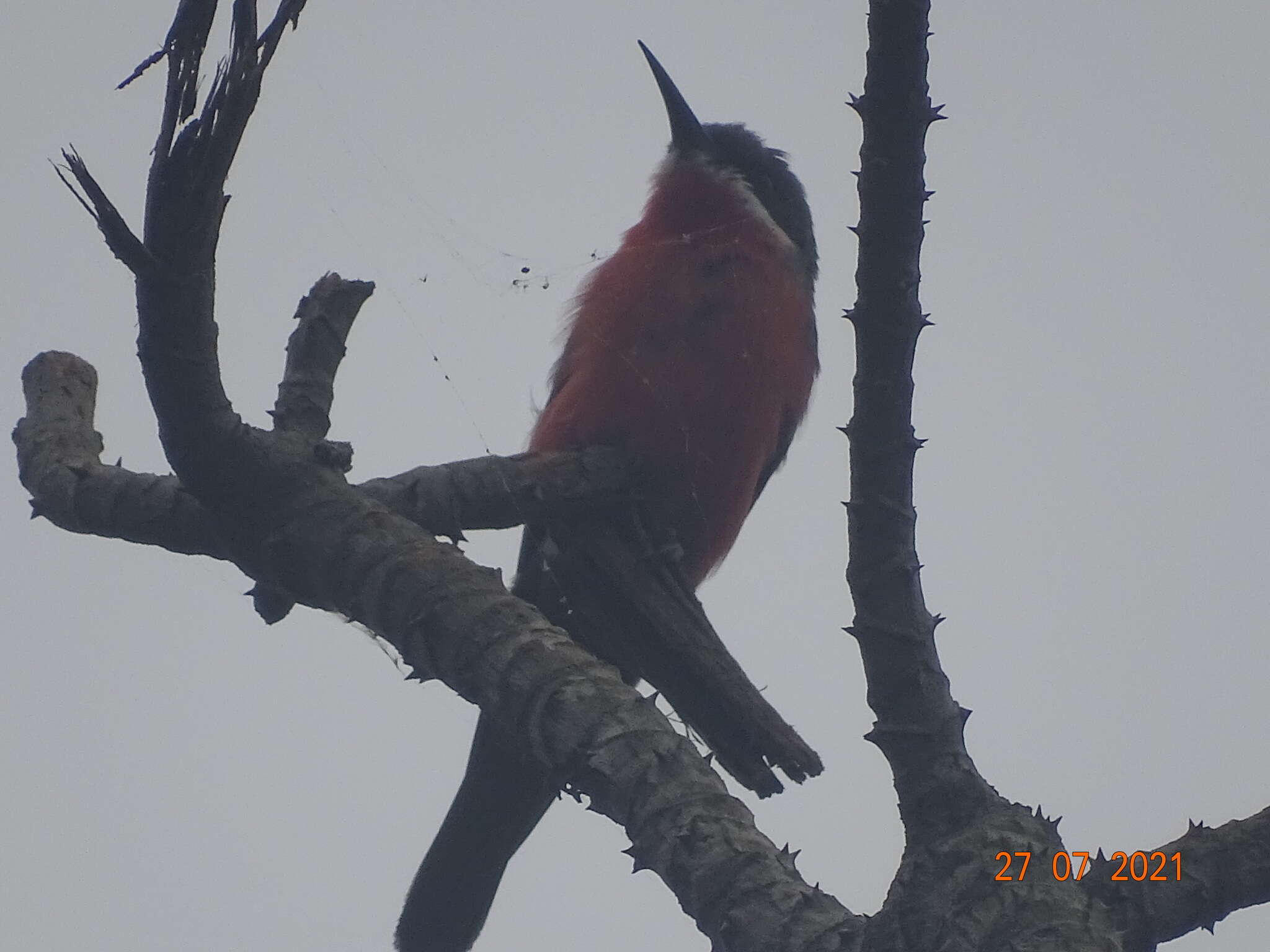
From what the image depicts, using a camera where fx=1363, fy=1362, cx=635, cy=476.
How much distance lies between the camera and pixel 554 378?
3877mm

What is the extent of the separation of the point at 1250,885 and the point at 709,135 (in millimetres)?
3210

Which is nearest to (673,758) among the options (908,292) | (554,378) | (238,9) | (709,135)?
(908,292)

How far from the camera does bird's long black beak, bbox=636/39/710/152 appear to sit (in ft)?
14.8

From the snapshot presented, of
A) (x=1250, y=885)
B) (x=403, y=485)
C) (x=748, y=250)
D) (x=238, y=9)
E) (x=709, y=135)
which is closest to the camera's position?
(x=238, y=9)

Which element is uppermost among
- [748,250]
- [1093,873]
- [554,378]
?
[748,250]

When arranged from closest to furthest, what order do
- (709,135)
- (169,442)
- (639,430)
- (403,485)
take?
1. (169,442)
2. (403,485)
3. (639,430)
4. (709,135)

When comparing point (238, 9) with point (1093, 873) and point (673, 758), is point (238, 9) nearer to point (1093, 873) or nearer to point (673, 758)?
point (673, 758)
